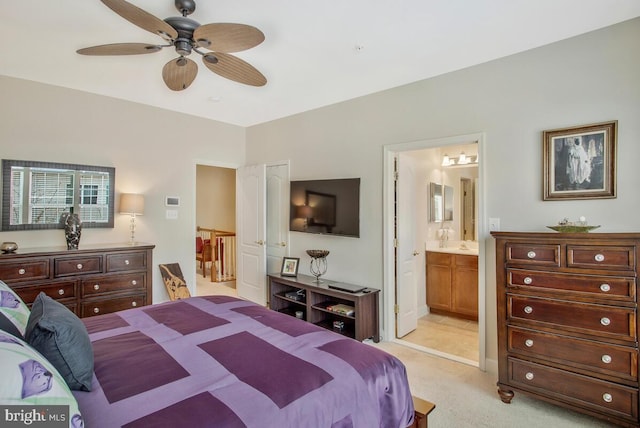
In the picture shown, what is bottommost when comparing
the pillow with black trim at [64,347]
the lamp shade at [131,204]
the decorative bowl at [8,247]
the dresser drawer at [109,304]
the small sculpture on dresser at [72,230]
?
the dresser drawer at [109,304]

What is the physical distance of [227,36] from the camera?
201 cm

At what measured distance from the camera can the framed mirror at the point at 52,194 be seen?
3389 mm

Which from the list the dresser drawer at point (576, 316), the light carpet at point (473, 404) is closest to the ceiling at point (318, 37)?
the dresser drawer at point (576, 316)

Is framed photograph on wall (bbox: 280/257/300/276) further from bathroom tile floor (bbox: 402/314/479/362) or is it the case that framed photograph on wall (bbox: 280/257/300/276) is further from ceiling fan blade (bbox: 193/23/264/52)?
ceiling fan blade (bbox: 193/23/264/52)

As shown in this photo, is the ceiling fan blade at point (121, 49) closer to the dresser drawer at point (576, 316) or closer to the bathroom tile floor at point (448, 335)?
the dresser drawer at point (576, 316)

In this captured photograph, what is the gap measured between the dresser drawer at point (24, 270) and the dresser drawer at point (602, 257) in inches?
170

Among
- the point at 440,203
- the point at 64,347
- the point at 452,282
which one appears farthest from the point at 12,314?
the point at 440,203

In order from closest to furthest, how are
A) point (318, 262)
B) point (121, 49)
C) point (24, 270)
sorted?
point (121, 49)
point (24, 270)
point (318, 262)

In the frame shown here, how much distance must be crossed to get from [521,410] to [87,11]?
4041mm

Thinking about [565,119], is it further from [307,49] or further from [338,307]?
[338,307]

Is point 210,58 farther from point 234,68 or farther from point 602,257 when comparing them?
point 602,257

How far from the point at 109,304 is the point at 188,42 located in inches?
110

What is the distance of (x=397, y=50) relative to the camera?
275 centimetres

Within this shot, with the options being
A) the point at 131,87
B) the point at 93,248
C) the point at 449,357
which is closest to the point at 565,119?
the point at 449,357
